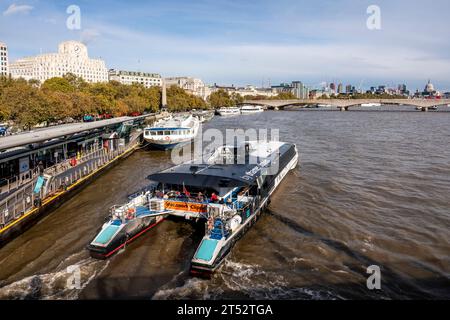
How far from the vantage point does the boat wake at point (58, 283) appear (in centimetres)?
1151

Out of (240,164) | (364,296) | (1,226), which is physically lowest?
(364,296)

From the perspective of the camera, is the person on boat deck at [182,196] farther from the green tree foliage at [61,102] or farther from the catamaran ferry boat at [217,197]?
the green tree foliage at [61,102]

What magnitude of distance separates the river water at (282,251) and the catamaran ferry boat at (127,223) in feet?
1.40

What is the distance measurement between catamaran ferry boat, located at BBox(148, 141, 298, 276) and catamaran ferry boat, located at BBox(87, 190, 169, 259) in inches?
26.7

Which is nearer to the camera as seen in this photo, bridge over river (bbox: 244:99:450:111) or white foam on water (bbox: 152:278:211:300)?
white foam on water (bbox: 152:278:211:300)

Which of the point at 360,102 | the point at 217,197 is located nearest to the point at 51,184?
the point at 217,197

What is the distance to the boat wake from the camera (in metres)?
11.5

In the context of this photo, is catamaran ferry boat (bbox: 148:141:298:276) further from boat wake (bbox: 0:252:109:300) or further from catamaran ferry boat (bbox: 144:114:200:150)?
catamaran ferry boat (bbox: 144:114:200:150)

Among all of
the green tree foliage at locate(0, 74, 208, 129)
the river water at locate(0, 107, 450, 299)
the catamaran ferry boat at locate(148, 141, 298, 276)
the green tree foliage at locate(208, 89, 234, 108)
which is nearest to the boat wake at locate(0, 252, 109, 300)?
the river water at locate(0, 107, 450, 299)

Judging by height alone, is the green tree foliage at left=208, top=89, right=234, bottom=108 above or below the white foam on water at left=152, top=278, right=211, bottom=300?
above
